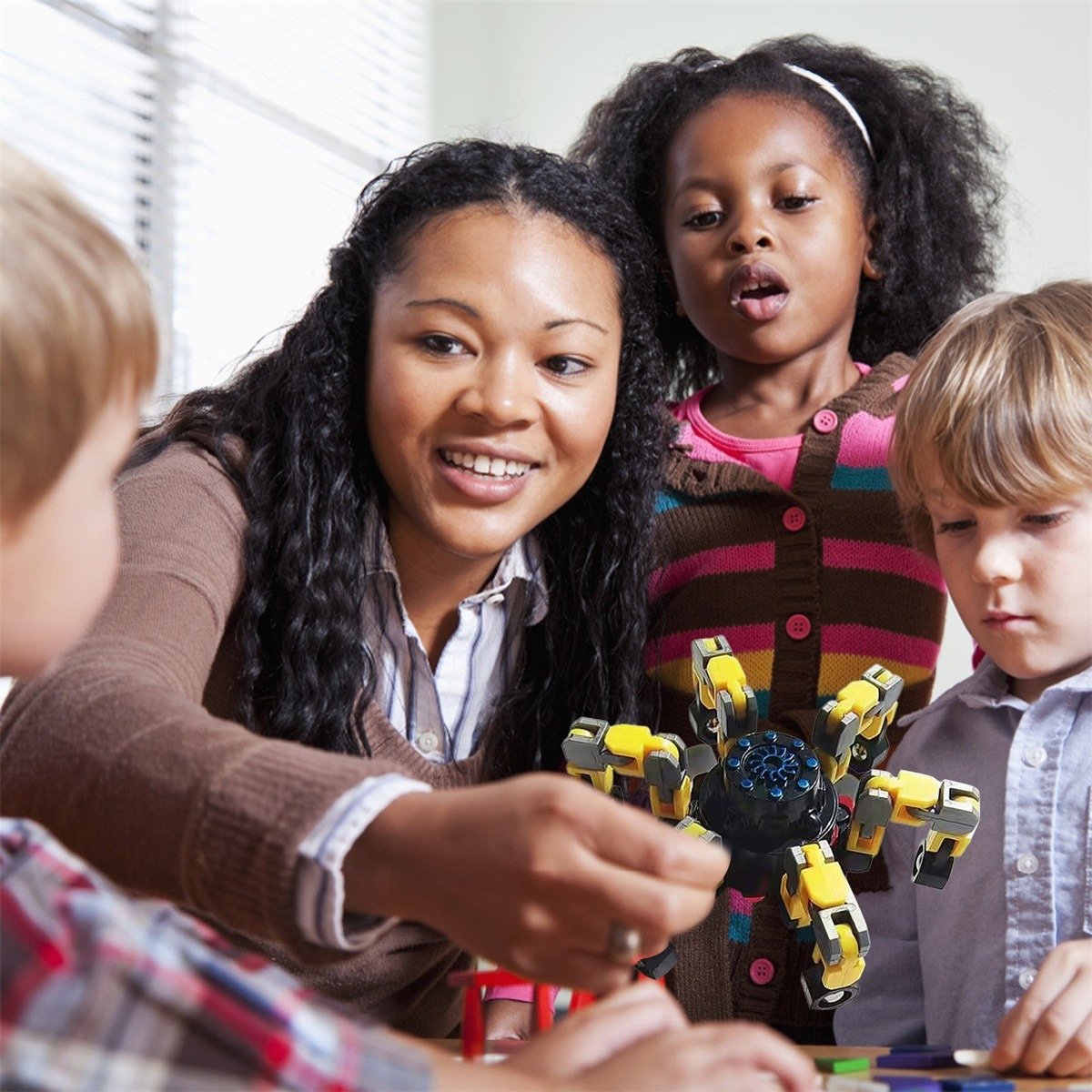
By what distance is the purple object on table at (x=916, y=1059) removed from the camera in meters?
0.69

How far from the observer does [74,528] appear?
0.50m

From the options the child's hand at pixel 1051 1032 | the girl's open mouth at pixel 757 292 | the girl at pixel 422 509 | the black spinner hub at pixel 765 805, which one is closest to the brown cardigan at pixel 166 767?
the girl at pixel 422 509

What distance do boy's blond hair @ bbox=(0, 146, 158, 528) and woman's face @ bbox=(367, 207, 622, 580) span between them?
1.53 ft

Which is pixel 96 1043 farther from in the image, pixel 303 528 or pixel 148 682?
pixel 303 528

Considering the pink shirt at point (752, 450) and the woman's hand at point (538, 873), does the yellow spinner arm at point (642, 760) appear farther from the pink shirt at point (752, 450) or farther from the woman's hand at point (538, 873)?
the pink shirt at point (752, 450)

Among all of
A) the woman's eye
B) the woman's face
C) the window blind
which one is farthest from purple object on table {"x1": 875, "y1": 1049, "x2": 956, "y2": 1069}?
the window blind

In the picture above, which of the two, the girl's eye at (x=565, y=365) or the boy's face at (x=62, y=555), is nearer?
the boy's face at (x=62, y=555)

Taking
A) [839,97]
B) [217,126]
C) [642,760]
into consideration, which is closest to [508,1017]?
[642,760]

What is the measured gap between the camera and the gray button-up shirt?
0.89 meters

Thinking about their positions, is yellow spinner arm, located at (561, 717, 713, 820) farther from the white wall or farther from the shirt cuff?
the white wall

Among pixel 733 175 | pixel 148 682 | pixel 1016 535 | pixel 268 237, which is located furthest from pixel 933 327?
pixel 268 237

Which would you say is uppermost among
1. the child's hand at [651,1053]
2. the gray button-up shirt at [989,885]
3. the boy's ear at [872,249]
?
the boy's ear at [872,249]

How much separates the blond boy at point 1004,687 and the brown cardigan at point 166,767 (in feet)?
1.45

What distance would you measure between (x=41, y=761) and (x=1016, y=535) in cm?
61
